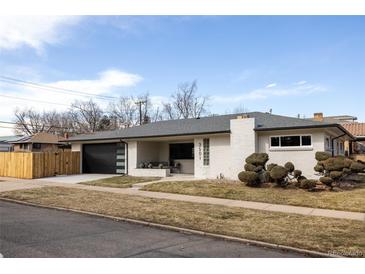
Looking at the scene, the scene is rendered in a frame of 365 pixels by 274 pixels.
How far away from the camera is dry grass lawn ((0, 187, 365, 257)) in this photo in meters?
6.68

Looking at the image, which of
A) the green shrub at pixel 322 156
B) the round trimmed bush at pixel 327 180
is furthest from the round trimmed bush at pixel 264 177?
the round trimmed bush at pixel 327 180

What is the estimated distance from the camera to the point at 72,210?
1027 cm

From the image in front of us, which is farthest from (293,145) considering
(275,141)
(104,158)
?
(104,158)

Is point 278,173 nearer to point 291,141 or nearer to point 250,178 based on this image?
point 250,178

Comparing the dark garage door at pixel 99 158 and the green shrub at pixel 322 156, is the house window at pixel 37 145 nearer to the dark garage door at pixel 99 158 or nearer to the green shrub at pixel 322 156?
the dark garage door at pixel 99 158

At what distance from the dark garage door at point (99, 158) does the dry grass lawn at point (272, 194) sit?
8.39 meters

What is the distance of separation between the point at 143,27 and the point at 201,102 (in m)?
39.7

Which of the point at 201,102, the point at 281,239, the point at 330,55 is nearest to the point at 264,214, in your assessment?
the point at 281,239

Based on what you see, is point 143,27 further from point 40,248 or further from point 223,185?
point 223,185

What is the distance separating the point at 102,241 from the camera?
21.6 ft

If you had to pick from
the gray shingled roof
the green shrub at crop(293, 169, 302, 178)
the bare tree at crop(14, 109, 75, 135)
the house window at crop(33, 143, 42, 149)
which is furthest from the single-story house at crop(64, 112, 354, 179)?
the bare tree at crop(14, 109, 75, 135)

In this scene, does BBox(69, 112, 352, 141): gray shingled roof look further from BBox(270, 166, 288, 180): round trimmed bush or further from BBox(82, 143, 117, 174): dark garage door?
BBox(270, 166, 288, 180): round trimmed bush

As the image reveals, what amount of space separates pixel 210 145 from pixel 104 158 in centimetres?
888

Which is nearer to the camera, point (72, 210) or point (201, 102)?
point (72, 210)
